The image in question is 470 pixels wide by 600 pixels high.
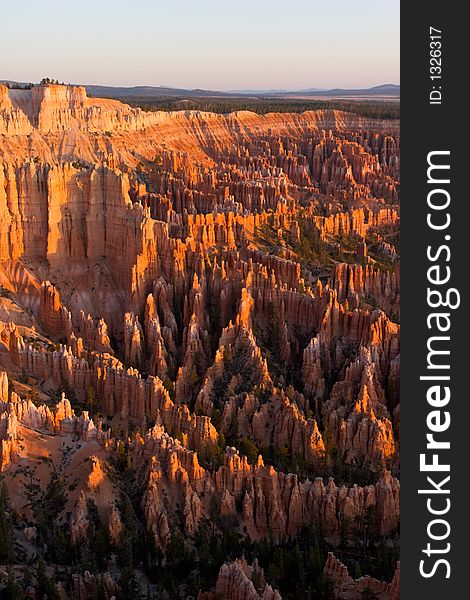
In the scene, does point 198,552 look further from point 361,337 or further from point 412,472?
point 361,337

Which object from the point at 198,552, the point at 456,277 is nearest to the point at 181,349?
the point at 198,552

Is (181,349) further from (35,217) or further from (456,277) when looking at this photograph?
(456,277)

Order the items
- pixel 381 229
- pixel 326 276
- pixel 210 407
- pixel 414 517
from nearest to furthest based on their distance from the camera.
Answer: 1. pixel 414 517
2. pixel 210 407
3. pixel 326 276
4. pixel 381 229

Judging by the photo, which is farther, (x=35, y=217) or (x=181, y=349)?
(x=35, y=217)

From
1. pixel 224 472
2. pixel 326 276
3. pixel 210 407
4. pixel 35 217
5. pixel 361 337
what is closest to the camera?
pixel 224 472

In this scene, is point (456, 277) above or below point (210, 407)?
above

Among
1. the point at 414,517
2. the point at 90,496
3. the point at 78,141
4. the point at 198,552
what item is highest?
the point at 78,141
